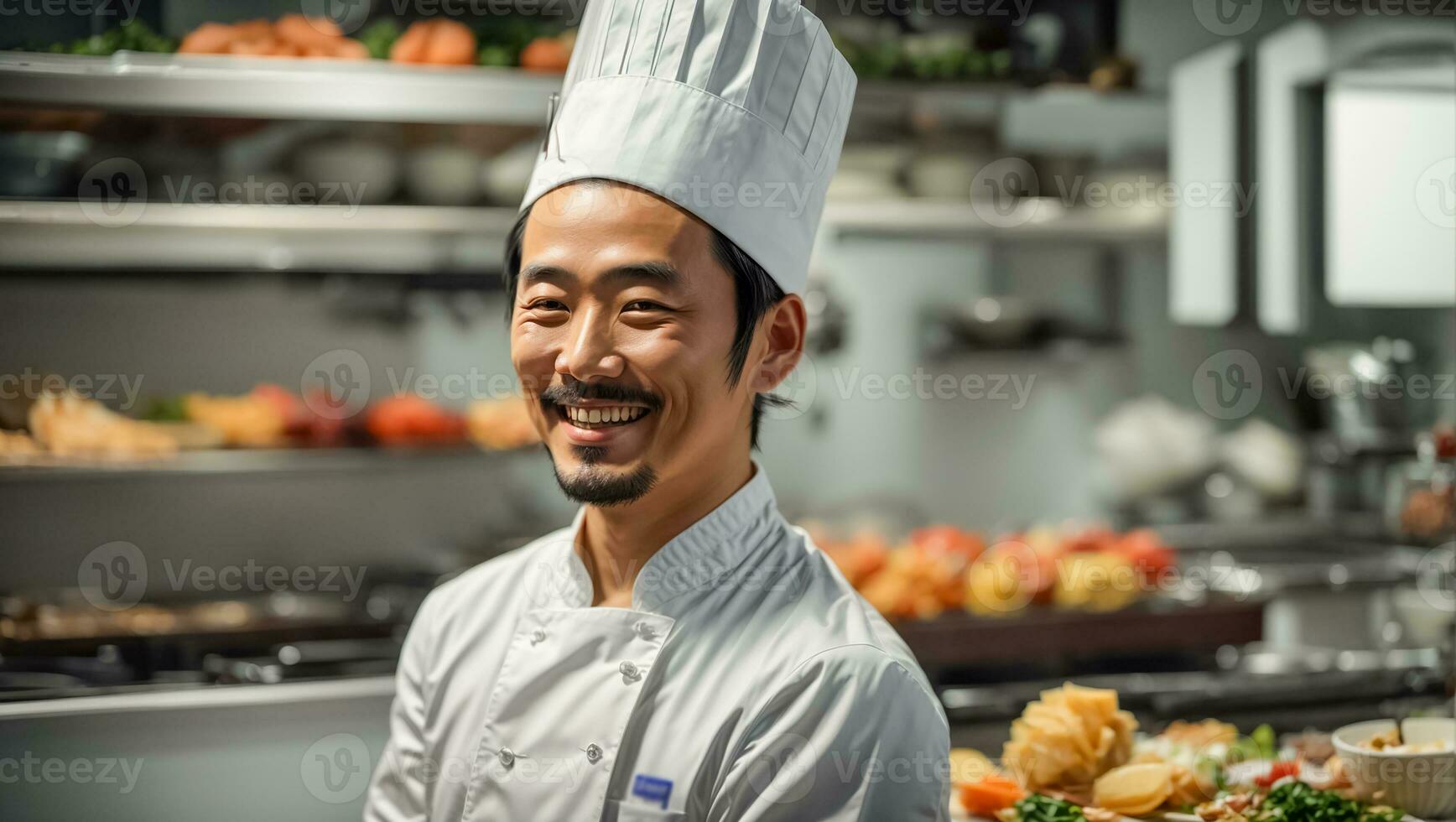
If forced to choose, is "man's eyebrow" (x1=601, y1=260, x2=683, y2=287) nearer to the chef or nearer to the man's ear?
the chef

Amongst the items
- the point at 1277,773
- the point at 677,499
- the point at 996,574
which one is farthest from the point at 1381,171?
A: the point at 677,499

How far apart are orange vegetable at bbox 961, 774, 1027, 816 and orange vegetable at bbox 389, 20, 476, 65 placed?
98.3 inches

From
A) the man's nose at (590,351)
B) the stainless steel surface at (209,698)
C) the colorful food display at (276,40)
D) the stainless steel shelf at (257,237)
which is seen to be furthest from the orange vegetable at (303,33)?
the man's nose at (590,351)

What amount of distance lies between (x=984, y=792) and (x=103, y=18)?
2.76m

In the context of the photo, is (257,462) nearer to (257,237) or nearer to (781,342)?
(257,237)

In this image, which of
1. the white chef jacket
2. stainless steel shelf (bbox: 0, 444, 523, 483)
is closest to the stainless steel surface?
the white chef jacket

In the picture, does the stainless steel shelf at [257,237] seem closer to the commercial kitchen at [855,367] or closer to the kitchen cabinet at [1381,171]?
the commercial kitchen at [855,367]

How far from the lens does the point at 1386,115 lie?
4.15 meters

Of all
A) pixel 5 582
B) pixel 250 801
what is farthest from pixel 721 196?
pixel 5 582

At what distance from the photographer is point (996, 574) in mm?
3385

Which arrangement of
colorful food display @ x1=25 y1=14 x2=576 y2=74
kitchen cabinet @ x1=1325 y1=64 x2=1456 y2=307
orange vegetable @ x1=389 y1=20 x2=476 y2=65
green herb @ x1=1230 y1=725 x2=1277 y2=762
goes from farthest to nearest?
kitchen cabinet @ x1=1325 y1=64 x2=1456 y2=307 < orange vegetable @ x1=389 y1=20 x2=476 y2=65 < colorful food display @ x1=25 y1=14 x2=576 y2=74 < green herb @ x1=1230 y1=725 x2=1277 y2=762

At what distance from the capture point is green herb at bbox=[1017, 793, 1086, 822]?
4.79ft

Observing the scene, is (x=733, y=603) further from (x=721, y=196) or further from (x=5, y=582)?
(x=5, y=582)

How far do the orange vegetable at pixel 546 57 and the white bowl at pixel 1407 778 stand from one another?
260 centimetres
